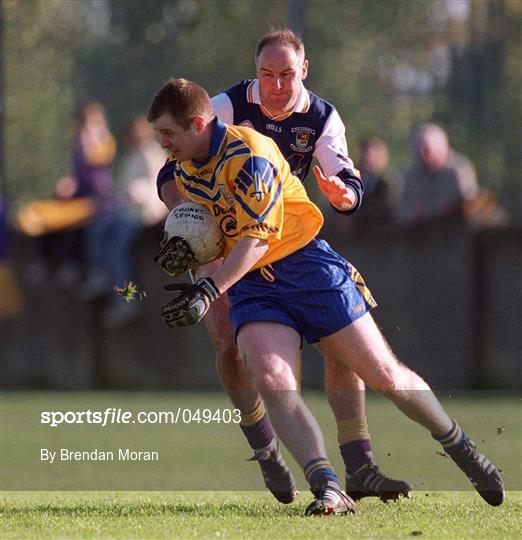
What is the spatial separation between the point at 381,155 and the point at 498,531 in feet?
27.6

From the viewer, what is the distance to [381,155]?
14.4 m

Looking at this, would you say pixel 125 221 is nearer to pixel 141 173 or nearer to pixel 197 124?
pixel 141 173

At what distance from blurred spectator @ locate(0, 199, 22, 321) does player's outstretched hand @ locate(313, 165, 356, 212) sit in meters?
9.08

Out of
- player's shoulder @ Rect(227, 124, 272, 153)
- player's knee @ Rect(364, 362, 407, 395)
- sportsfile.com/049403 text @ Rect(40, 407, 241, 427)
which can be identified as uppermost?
player's shoulder @ Rect(227, 124, 272, 153)

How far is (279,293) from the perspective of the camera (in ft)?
21.8

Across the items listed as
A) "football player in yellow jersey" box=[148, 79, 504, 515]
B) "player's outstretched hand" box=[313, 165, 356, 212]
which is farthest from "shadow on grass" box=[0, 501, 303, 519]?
"player's outstretched hand" box=[313, 165, 356, 212]

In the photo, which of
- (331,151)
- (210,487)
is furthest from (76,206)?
(331,151)

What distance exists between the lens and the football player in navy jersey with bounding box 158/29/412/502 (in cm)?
704

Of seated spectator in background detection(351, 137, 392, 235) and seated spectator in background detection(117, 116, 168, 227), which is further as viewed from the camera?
seated spectator in background detection(117, 116, 168, 227)

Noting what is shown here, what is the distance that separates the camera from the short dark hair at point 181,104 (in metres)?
6.42

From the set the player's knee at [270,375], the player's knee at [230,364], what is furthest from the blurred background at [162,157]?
the player's knee at [270,375]

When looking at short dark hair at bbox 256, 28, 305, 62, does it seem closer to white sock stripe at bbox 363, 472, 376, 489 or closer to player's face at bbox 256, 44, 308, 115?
player's face at bbox 256, 44, 308, 115

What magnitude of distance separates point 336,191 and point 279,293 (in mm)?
538

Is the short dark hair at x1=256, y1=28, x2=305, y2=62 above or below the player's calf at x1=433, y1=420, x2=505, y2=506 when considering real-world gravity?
above
